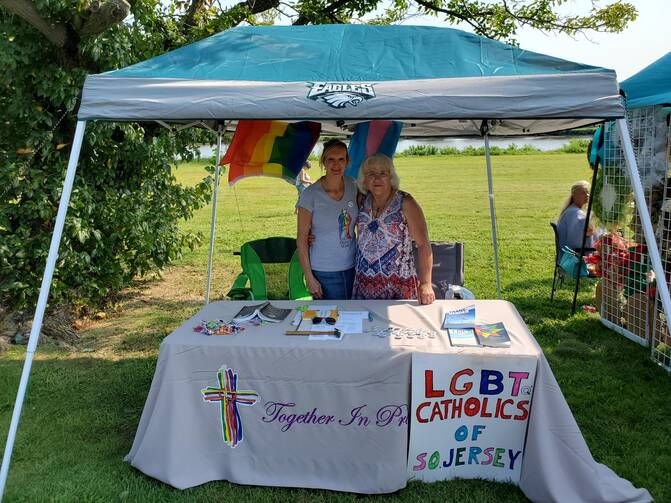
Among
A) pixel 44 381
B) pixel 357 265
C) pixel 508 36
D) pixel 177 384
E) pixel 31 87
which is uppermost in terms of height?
pixel 508 36

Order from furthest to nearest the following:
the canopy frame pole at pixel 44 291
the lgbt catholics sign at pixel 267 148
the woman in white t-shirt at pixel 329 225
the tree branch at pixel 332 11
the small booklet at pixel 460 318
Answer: the tree branch at pixel 332 11 < the lgbt catholics sign at pixel 267 148 < the woman in white t-shirt at pixel 329 225 < the small booklet at pixel 460 318 < the canopy frame pole at pixel 44 291

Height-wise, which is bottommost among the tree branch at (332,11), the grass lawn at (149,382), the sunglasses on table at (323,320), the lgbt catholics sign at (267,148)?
the grass lawn at (149,382)

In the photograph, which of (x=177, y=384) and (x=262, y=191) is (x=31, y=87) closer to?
(x=177, y=384)

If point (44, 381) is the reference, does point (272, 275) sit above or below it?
above

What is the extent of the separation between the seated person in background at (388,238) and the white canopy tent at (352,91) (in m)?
0.59

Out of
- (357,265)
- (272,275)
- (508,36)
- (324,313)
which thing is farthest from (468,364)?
(508,36)

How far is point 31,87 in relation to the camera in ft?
14.6

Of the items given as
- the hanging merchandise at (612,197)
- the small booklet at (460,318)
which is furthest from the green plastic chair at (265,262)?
the hanging merchandise at (612,197)

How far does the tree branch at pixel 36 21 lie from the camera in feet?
12.4

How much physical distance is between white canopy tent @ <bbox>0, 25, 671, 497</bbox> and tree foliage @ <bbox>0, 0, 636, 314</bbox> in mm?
1810

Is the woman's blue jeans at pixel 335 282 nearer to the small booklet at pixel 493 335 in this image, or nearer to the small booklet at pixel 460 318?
the small booklet at pixel 460 318

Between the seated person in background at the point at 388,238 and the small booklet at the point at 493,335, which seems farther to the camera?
the seated person in background at the point at 388,238

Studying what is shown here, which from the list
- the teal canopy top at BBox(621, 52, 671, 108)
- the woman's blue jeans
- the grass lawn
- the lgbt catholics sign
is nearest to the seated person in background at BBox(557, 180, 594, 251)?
the grass lawn

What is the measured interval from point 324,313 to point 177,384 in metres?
0.76
